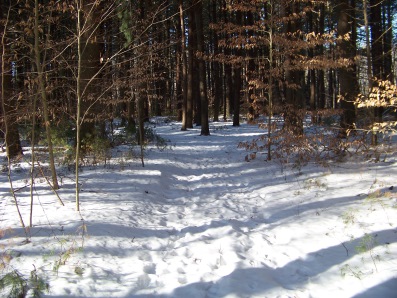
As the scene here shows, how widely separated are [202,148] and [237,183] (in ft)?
A: 18.5

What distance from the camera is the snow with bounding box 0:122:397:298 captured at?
12.2 feet

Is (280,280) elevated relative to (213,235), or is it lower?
lower

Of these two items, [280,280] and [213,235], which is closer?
[280,280]

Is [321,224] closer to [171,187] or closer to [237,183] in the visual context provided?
[237,183]

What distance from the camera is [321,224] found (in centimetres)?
543

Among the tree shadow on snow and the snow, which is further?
the snow

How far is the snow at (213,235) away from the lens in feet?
12.2

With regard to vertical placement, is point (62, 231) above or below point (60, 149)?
below

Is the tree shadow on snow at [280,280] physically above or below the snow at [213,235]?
below

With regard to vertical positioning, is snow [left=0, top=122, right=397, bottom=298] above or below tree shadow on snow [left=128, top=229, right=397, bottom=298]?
above

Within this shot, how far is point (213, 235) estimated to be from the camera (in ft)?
17.1

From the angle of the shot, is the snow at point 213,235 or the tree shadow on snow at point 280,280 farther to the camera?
the snow at point 213,235

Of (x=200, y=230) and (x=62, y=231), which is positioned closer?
(x=62, y=231)

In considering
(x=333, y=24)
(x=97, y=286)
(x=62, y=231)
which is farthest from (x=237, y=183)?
(x=333, y=24)
